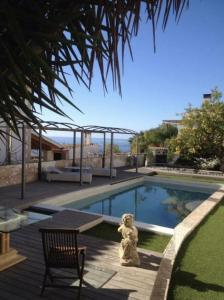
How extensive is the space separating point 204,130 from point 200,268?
15.2 meters

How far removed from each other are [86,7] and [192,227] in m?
7.15

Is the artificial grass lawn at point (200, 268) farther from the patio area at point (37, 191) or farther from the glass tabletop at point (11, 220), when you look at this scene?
the patio area at point (37, 191)

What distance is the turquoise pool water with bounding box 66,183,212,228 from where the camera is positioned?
1052 centimetres

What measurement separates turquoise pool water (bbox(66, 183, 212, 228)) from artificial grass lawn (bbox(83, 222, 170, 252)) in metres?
2.38

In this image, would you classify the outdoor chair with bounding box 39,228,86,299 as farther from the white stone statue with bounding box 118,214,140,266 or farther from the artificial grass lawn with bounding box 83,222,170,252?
the artificial grass lawn with bounding box 83,222,170,252

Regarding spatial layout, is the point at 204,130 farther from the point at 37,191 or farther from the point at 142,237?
the point at 142,237

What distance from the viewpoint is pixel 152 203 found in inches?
496

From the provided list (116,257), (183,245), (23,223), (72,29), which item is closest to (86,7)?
(72,29)

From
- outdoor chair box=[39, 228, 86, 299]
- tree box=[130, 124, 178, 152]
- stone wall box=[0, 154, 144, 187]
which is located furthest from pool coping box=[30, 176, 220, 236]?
tree box=[130, 124, 178, 152]

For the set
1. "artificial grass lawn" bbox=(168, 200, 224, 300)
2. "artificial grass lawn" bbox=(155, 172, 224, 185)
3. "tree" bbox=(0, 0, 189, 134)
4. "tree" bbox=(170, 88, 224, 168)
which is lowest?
"artificial grass lawn" bbox=(168, 200, 224, 300)

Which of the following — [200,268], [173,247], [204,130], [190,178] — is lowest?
[200,268]

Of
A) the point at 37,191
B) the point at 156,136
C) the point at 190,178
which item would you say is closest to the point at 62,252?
the point at 37,191

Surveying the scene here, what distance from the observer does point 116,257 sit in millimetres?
5457

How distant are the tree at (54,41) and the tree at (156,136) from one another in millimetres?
23858
